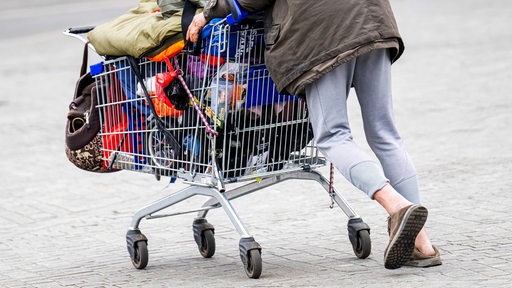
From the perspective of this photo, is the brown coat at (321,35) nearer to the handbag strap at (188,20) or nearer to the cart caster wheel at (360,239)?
the handbag strap at (188,20)

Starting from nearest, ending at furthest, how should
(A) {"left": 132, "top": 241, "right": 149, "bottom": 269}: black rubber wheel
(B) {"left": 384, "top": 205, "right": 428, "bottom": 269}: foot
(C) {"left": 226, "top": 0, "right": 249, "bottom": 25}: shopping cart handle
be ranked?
1. (B) {"left": 384, "top": 205, "right": 428, "bottom": 269}: foot
2. (C) {"left": 226, "top": 0, "right": 249, "bottom": 25}: shopping cart handle
3. (A) {"left": 132, "top": 241, "right": 149, "bottom": 269}: black rubber wheel

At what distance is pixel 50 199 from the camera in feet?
27.9

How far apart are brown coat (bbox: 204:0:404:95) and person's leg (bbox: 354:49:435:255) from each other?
0.54 feet

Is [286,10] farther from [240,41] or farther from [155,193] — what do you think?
[155,193]

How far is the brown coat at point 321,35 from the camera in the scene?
198 inches

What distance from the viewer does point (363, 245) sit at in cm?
571

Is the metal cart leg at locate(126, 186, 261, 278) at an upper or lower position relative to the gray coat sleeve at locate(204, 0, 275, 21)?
lower

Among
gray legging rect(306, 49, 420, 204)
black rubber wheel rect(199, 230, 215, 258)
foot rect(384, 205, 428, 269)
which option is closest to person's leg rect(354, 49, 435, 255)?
gray legging rect(306, 49, 420, 204)

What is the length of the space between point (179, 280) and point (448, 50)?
9738mm

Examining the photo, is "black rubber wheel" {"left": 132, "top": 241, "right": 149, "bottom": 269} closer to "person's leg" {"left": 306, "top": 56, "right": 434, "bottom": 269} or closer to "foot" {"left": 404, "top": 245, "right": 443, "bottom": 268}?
"person's leg" {"left": 306, "top": 56, "right": 434, "bottom": 269}

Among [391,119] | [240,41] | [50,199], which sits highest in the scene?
[240,41]

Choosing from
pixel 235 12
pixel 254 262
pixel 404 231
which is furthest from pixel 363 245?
pixel 235 12

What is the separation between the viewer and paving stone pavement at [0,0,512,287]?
564cm

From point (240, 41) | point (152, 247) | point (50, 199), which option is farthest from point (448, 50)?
point (240, 41)
